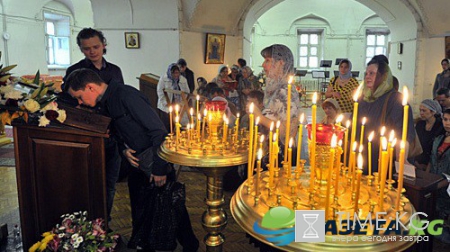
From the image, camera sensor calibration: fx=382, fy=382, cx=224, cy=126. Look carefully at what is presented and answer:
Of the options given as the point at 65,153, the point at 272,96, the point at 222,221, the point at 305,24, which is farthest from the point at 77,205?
the point at 305,24

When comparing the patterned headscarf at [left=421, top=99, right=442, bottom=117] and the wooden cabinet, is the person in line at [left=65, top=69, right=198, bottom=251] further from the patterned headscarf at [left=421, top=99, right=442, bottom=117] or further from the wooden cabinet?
the patterned headscarf at [left=421, top=99, right=442, bottom=117]

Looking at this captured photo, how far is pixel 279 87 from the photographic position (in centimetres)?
287

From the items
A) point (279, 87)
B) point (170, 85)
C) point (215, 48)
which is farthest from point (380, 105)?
→ point (215, 48)

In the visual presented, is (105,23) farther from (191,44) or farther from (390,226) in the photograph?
(390,226)

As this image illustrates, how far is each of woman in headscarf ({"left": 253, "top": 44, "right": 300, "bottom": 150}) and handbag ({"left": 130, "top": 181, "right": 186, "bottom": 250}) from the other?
0.83 meters

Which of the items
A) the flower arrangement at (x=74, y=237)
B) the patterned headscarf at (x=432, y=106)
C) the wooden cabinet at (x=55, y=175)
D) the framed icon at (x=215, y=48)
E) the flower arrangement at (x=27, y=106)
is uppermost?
the framed icon at (x=215, y=48)

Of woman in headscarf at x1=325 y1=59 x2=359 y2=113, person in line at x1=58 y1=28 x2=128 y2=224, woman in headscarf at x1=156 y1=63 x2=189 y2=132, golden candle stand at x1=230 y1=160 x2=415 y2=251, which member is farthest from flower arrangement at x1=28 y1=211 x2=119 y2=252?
woman in headscarf at x1=156 y1=63 x2=189 y2=132

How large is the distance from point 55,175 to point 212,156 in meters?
A: 1.08

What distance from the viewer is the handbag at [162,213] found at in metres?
2.69

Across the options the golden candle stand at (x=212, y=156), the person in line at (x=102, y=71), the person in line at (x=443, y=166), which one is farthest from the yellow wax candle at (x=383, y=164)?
the person in line at (x=443, y=166)

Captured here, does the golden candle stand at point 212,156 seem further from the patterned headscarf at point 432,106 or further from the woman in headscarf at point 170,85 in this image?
the woman in headscarf at point 170,85

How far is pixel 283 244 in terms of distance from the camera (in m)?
1.34

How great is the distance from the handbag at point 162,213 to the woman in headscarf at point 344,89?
113 inches

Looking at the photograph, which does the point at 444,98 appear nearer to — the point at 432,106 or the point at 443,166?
the point at 432,106
